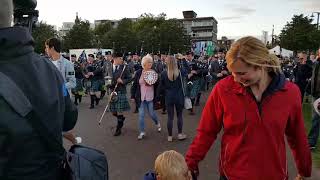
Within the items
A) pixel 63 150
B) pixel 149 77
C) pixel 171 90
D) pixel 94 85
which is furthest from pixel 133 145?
pixel 94 85

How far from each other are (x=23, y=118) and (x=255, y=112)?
5.37 ft

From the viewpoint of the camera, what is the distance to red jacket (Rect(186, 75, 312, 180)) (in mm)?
3115

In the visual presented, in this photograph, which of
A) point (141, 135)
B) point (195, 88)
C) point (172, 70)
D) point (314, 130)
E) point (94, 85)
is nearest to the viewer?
point (314, 130)

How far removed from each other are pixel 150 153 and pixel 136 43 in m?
63.3

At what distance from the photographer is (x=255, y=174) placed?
123 inches

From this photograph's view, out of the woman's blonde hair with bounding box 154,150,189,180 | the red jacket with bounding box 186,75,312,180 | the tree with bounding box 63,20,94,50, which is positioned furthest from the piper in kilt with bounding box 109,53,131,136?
the tree with bounding box 63,20,94,50

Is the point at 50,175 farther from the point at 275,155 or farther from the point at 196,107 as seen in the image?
the point at 196,107

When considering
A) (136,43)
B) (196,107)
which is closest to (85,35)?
→ (136,43)

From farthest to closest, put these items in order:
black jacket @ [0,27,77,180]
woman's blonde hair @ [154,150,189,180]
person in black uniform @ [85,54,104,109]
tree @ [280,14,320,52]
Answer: tree @ [280,14,320,52]
person in black uniform @ [85,54,104,109]
woman's blonde hair @ [154,150,189,180]
black jacket @ [0,27,77,180]

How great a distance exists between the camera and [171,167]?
3391mm

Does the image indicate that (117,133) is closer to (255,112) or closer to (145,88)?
(145,88)

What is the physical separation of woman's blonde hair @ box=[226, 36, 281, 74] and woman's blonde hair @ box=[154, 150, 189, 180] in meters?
0.80

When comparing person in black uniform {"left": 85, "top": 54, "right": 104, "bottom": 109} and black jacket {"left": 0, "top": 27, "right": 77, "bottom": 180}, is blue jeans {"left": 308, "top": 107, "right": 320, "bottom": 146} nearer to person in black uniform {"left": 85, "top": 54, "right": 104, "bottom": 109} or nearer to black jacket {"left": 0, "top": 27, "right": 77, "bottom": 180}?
black jacket {"left": 0, "top": 27, "right": 77, "bottom": 180}

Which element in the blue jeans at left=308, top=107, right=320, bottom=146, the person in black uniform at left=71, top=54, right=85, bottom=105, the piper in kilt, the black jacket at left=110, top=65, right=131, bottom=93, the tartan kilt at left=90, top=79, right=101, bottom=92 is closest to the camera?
the blue jeans at left=308, top=107, right=320, bottom=146
